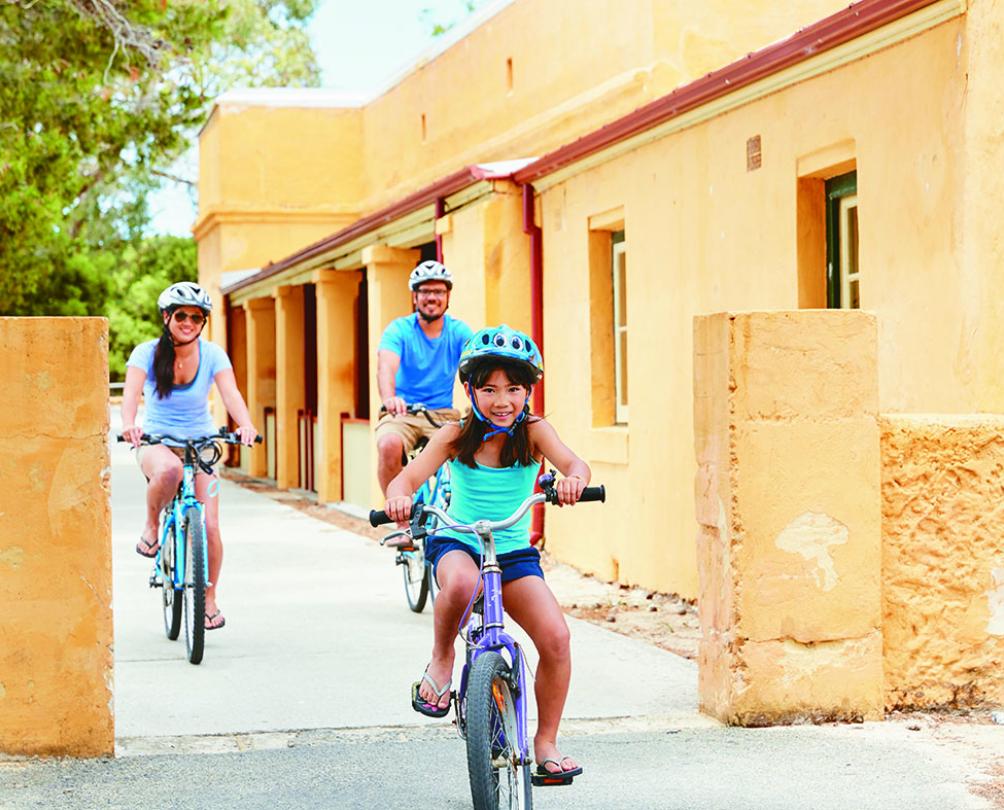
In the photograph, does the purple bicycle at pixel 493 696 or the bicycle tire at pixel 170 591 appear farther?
the bicycle tire at pixel 170 591

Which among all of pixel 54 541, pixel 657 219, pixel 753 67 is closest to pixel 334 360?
pixel 657 219

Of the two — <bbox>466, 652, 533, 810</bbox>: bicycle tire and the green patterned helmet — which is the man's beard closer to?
the green patterned helmet

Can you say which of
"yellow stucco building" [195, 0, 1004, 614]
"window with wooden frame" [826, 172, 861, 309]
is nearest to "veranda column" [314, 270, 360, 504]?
"yellow stucco building" [195, 0, 1004, 614]

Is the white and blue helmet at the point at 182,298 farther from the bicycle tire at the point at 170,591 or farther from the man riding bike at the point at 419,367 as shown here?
the man riding bike at the point at 419,367

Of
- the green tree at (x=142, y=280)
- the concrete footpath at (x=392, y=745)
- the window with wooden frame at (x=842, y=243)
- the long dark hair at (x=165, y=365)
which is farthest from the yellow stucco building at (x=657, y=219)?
the green tree at (x=142, y=280)

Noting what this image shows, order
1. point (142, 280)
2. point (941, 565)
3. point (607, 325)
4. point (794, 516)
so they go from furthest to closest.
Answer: point (142, 280)
point (607, 325)
point (941, 565)
point (794, 516)

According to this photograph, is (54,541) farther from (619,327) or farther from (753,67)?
(619,327)

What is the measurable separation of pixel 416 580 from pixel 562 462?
4936mm

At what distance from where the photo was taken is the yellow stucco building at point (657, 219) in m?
8.52

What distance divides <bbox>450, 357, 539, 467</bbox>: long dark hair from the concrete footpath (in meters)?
1.12

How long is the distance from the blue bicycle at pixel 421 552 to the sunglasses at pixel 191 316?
1.56 m

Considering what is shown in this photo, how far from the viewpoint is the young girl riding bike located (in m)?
5.60

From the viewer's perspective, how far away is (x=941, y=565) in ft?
23.8

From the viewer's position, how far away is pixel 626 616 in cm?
1089
